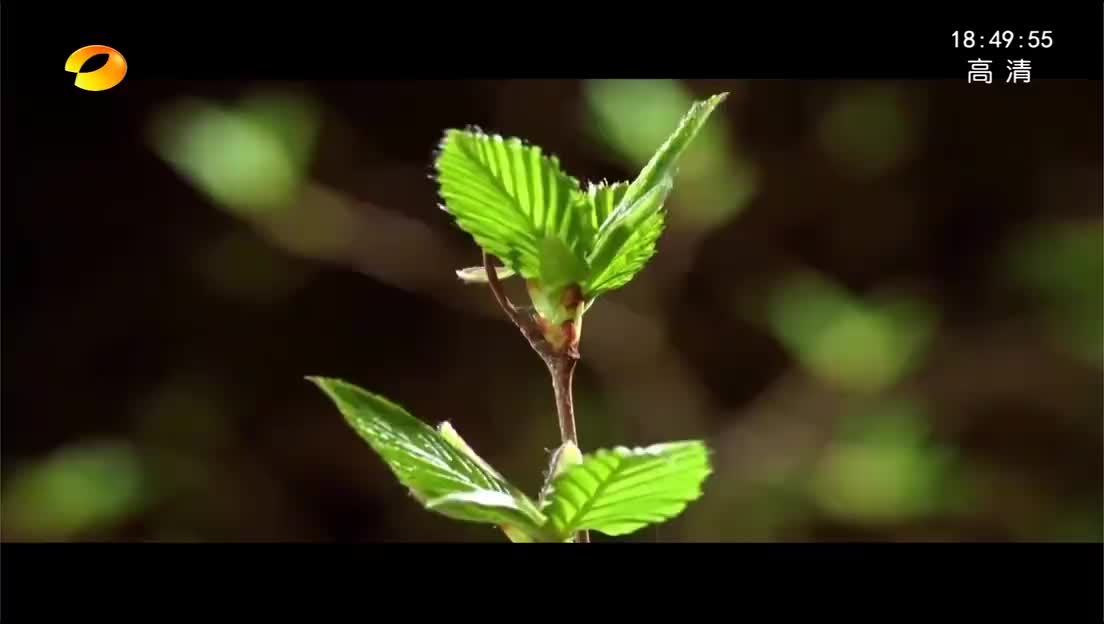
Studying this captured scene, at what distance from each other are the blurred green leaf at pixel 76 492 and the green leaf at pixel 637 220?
987 millimetres

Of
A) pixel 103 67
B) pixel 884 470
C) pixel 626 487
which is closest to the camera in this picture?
pixel 626 487

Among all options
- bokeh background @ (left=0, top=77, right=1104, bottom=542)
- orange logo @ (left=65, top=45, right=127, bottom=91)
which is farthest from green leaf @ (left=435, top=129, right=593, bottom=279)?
bokeh background @ (left=0, top=77, right=1104, bottom=542)

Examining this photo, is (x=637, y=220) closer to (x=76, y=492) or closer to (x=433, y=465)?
(x=433, y=465)

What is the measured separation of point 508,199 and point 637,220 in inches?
1.4

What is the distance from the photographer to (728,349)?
120 centimetres

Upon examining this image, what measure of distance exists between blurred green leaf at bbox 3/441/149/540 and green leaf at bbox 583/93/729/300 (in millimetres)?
987

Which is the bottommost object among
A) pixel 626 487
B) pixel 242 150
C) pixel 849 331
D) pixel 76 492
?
pixel 626 487

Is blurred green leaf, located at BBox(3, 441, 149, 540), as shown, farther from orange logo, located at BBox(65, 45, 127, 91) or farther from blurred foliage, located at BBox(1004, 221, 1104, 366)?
blurred foliage, located at BBox(1004, 221, 1104, 366)

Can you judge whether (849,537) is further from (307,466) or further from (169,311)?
(169,311)

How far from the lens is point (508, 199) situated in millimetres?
266

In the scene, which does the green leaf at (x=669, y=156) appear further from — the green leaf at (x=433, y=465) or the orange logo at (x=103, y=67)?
the orange logo at (x=103, y=67)

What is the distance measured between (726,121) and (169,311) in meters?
0.65

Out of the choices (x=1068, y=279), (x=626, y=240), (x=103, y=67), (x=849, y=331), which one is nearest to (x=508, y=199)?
(x=626, y=240)

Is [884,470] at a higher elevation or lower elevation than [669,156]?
higher
